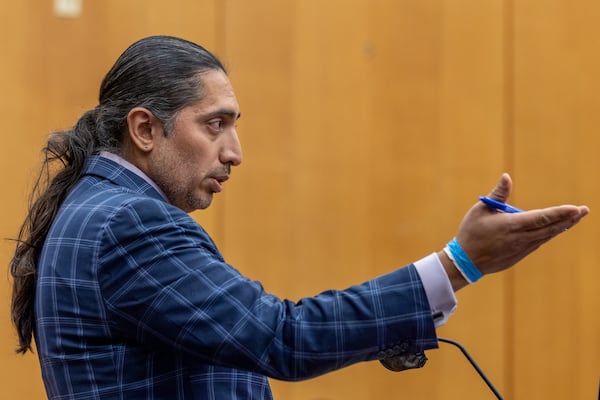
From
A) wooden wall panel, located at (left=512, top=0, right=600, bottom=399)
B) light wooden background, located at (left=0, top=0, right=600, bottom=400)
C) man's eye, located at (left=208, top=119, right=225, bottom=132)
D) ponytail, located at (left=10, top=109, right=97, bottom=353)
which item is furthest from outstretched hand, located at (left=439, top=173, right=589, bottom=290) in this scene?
wooden wall panel, located at (left=512, top=0, right=600, bottom=399)

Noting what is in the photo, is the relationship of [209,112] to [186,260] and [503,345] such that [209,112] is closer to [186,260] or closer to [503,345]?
[186,260]

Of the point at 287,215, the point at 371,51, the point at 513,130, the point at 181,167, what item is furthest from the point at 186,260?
the point at 513,130

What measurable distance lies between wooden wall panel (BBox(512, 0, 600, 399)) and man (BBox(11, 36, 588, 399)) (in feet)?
7.50

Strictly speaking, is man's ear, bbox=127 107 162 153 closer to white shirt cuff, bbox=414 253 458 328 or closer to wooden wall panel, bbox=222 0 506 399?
white shirt cuff, bbox=414 253 458 328

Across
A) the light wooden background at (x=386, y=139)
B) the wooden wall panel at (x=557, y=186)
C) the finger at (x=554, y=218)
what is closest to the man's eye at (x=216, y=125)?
the finger at (x=554, y=218)

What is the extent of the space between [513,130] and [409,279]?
2537 millimetres

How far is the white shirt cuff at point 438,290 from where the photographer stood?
152cm

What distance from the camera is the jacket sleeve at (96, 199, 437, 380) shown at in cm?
150

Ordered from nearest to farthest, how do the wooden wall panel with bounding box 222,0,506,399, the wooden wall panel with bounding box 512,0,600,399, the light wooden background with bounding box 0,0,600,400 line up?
the light wooden background with bounding box 0,0,600,400
the wooden wall panel with bounding box 222,0,506,399
the wooden wall panel with bounding box 512,0,600,399

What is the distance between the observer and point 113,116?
6.38ft

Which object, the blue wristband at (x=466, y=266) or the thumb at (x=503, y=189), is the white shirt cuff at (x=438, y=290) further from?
the thumb at (x=503, y=189)

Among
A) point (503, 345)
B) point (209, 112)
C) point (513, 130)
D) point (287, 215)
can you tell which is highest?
point (209, 112)

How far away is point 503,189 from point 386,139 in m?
2.30

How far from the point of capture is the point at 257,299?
5.08ft
